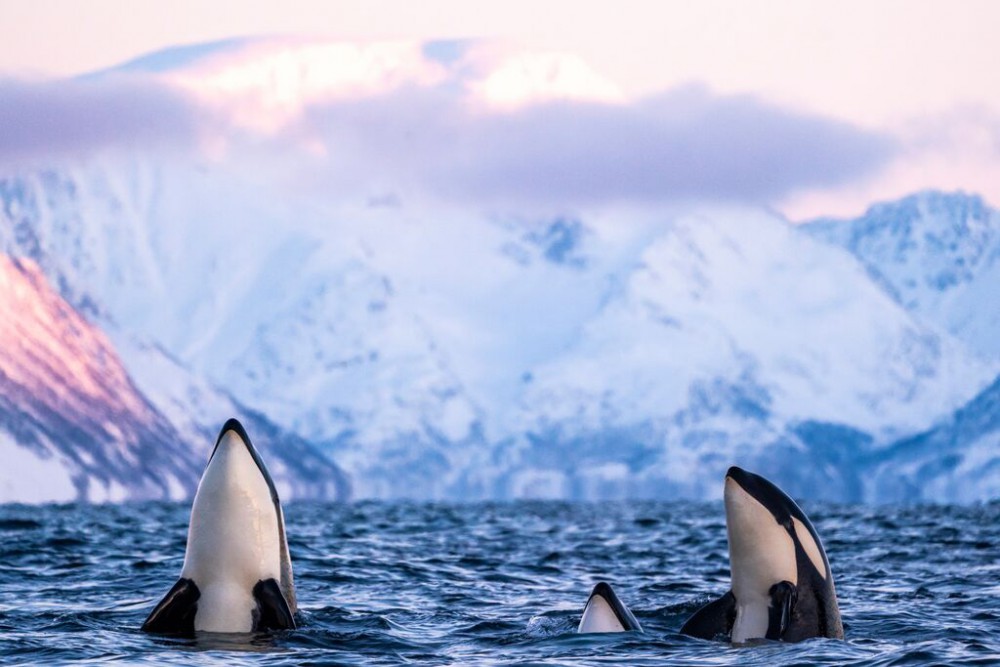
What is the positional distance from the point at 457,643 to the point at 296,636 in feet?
6.51

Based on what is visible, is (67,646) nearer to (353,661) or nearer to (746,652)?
(353,661)

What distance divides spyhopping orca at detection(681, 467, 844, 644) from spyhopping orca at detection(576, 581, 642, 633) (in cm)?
106

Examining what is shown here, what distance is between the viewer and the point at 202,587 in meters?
16.3

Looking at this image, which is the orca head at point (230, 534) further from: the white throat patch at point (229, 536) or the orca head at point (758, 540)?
the orca head at point (758, 540)

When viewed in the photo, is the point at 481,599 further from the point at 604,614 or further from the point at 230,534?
the point at 230,534

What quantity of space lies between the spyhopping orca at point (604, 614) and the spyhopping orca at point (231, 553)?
9.52 feet

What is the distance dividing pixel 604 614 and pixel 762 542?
1688 mm

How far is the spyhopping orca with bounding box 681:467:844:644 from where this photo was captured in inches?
638

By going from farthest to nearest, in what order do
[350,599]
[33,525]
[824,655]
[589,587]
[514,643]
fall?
[33,525] < [589,587] < [350,599] < [514,643] < [824,655]

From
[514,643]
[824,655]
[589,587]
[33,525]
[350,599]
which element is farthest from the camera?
[33,525]

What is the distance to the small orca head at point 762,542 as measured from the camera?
1619 cm

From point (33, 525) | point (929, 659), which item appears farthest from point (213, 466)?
point (33, 525)

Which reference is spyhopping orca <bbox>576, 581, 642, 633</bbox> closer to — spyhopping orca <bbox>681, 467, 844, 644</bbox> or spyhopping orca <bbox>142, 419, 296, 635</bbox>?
spyhopping orca <bbox>681, 467, 844, 644</bbox>

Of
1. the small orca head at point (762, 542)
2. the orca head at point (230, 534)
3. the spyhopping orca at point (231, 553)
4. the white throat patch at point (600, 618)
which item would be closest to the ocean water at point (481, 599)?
the white throat patch at point (600, 618)
